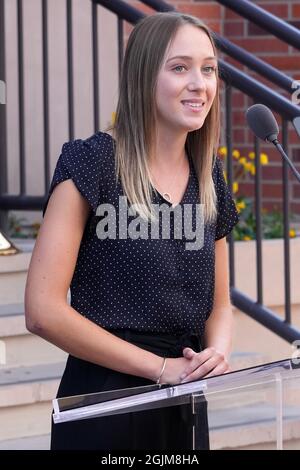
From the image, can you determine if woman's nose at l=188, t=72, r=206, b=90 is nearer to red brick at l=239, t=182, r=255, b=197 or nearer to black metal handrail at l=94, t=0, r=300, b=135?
black metal handrail at l=94, t=0, r=300, b=135

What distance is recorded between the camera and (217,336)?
294 centimetres

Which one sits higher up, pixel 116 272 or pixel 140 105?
pixel 140 105

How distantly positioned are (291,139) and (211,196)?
4163 millimetres

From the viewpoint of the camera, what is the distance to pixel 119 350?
8.72 feet

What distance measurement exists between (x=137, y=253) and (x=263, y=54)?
4614mm

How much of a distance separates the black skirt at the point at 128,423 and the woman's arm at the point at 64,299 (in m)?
0.06

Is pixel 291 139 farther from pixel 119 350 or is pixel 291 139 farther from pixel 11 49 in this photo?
pixel 119 350

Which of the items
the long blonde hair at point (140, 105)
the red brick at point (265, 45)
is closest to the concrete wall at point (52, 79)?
the red brick at point (265, 45)

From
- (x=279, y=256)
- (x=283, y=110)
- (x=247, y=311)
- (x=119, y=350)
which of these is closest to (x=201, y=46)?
(x=119, y=350)

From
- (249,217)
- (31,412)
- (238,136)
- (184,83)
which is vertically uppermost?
(238,136)

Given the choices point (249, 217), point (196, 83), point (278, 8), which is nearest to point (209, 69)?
point (196, 83)

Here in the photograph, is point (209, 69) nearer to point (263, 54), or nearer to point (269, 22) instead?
point (269, 22)

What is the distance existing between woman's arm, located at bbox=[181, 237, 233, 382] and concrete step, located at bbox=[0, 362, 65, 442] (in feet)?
5.86

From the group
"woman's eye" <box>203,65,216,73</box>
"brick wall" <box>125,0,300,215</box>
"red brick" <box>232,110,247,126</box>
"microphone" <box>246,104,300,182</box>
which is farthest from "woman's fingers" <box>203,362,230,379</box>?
"red brick" <box>232,110,247,126</box>
